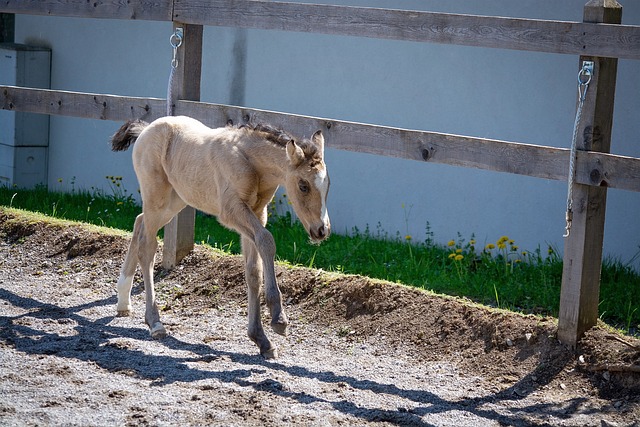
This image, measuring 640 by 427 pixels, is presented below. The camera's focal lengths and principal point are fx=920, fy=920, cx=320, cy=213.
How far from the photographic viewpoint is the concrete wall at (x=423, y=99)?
8.42 meters

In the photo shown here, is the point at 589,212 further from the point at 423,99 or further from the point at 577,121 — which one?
the point at 423,99

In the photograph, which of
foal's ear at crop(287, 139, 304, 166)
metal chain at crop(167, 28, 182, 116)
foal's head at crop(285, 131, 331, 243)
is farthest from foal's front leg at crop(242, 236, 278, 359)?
metal chain at crop(167, 28, 182, 116)

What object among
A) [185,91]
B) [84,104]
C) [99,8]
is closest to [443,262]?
[185,91]

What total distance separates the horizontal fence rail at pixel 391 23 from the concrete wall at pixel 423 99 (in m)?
2.39

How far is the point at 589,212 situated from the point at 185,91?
12.1 feet

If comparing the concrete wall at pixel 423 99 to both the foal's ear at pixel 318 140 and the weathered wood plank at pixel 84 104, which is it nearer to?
the weathered wood plank at pixel 84 104

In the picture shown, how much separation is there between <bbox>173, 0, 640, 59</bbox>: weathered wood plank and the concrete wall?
239cm

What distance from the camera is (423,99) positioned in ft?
30.5

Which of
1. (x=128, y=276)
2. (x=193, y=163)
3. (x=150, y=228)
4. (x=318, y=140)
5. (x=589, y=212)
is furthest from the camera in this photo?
(x=128, y=276)

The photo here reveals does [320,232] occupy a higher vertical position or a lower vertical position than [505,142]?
lower

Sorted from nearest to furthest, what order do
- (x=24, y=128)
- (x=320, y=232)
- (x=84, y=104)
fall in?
(x=320, y=232) → (x=84, y=104) → (x=24, y=128)

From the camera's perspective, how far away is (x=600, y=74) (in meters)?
5.86

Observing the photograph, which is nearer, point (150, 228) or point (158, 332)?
point (158, 332)

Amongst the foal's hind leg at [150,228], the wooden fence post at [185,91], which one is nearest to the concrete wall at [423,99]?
the wooden fence post at [185,91]
